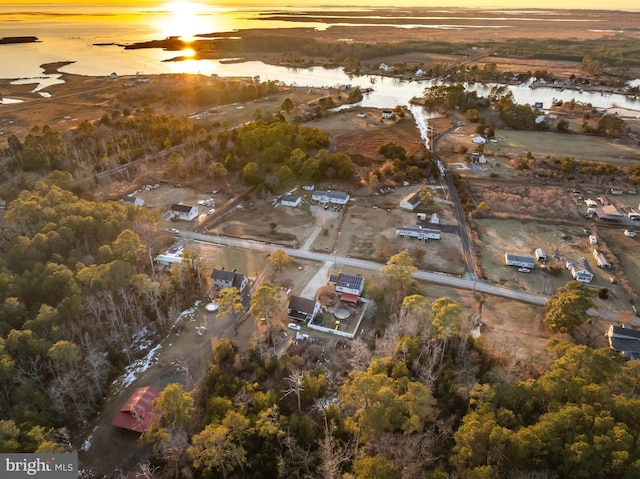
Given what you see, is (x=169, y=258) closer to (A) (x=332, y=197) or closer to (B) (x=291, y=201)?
(B) (x=291, y=201)

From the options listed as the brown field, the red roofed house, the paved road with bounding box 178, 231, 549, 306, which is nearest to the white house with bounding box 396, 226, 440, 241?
the brown field

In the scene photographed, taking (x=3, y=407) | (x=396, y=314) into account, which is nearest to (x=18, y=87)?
(x=3, y=407)

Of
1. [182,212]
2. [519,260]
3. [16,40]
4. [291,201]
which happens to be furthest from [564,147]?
[16,40]

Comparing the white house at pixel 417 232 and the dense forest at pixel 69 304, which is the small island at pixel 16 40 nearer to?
the dense forest at pixel 69 304

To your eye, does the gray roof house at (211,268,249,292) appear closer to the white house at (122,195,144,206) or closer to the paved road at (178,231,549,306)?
the paved road at (178,231,549,306)

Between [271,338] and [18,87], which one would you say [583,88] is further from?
[18,87]

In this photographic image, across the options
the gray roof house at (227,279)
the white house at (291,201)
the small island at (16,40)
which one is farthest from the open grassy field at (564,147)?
the small island at (16,40)
